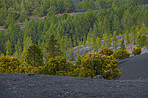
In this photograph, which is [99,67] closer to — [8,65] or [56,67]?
[56,67]

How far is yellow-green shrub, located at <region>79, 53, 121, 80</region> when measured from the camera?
18231 mm

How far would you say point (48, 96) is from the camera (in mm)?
7934

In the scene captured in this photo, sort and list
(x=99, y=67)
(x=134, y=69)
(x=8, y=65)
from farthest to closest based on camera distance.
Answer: (x=134, y=69), (x=8, y=65), (x=99, y=67)

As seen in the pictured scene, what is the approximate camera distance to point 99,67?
19.6 m

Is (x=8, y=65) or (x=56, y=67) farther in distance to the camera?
(x=8, y=65)

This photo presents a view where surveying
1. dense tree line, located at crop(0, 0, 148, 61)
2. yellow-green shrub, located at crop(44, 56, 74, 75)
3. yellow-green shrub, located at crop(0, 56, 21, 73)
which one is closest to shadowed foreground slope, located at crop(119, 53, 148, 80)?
yellow-green shrub, located at crop(44, 56, 74, 75)

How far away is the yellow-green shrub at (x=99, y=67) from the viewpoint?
59.8ft

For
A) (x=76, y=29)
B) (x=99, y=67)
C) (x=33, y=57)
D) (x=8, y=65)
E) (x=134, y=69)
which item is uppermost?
(x=76, y=29)

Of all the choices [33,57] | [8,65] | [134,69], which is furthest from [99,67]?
[33,57]

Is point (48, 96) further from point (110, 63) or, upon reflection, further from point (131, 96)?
point (110, 63)

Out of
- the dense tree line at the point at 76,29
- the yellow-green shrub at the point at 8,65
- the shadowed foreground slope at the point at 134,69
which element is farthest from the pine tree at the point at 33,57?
the dense tree line at the point at 76,29

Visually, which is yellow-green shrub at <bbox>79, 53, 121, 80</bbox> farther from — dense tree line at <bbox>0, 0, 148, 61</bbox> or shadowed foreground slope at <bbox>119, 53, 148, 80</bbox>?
dense tree line at <bbox>0, 0, 148, 61</bbox>

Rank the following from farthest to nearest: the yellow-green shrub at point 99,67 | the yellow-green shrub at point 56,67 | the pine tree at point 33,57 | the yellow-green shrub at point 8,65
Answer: the pine tree at point 33,57 < the yellow-green shrub at point 8,65 < the yellow-green shrub at point 56,67 < the yellow-green shrub at point 99,67

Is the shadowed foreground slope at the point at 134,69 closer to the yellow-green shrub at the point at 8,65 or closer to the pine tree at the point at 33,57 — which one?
the pine tree at the point at 33,57
